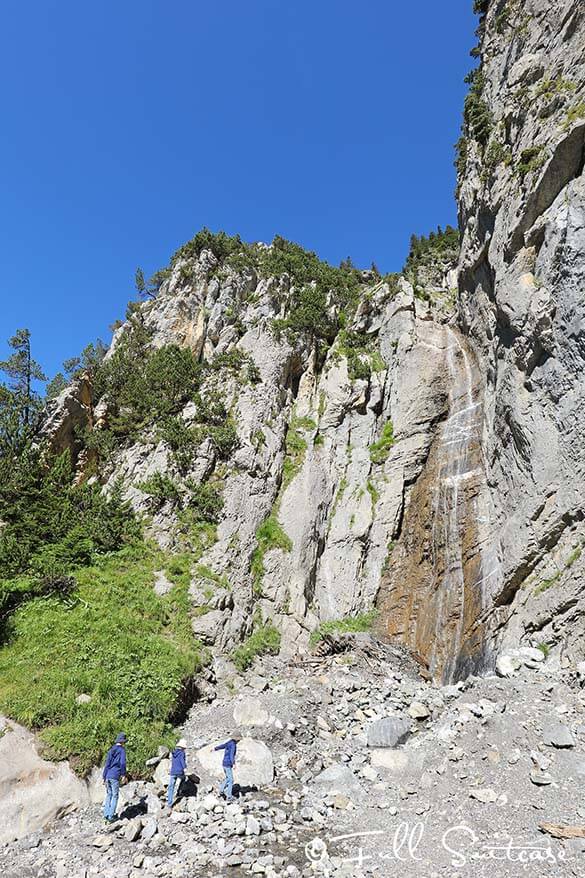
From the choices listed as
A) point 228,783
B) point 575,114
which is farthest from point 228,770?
point 575,114

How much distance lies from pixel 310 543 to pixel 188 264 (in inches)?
1058

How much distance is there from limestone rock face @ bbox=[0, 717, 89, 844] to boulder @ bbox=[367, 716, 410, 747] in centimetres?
736

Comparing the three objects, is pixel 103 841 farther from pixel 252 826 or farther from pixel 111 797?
pixel 252 826

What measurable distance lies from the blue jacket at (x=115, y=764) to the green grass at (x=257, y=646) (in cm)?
760

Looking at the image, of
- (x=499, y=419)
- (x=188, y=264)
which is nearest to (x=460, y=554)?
(x=499, y=419)

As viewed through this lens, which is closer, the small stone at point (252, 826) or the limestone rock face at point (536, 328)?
the small stone at point (252, 826)

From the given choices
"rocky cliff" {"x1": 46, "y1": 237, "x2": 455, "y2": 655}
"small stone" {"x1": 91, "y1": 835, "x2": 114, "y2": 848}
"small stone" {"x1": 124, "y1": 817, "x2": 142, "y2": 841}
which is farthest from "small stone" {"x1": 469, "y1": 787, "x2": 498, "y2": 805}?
"rocky cliff" {"x1": 46, "y1": 237, "x2": 455, "y2": 655}

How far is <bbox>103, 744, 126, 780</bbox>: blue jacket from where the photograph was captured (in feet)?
34.7

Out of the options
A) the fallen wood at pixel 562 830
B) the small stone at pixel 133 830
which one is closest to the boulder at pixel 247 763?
the small stone at pixel 133 830

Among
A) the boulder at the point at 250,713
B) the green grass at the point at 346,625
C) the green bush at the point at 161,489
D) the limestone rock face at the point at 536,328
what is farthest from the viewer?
the green bush at the point at 161,489

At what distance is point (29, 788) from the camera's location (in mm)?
10617

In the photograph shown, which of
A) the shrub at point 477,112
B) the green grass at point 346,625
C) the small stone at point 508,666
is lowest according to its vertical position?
the green grass at point 346,625

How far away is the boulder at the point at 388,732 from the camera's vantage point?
520 inches

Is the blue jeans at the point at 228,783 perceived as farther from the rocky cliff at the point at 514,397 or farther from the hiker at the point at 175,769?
the rocky cliff at the point at 514,397
